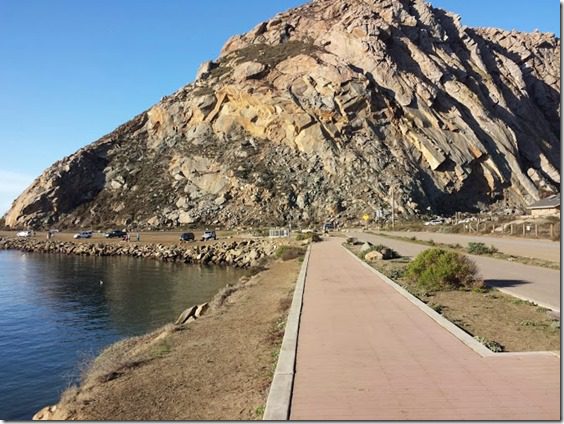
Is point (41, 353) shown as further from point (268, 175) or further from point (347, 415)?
point (268, 175)

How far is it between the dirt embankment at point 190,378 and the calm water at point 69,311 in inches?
94.5

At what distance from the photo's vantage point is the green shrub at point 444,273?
16.1 meters

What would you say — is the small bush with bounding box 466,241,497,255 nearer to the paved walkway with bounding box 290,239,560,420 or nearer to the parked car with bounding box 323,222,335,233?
the paved walkway with bounding box 290,239,560,420

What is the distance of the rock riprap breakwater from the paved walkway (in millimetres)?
29033

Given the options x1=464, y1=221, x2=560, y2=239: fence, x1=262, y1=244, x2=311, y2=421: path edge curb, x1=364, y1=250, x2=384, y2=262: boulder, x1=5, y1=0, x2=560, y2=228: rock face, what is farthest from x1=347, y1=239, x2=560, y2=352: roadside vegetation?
x1=5, y1=0, x2=560, y2=228: rock face

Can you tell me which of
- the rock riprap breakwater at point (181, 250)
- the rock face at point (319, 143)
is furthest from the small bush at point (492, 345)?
the rock face at point (319, 143)

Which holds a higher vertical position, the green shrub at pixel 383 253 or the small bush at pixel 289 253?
the green shrub at pixel 383 253

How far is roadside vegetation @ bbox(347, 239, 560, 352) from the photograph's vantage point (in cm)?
936

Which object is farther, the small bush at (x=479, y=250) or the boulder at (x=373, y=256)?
the small bush at (x=479, y=250)

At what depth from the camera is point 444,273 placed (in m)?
16.1

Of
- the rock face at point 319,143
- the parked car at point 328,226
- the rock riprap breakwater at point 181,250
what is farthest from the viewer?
the rock face at point 319,143

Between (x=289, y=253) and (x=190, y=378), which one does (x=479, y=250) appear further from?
(x=190, y=378)

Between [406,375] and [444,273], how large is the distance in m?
9.80

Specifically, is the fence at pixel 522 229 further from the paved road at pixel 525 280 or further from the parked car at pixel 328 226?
the paved road at pixel 525 280
